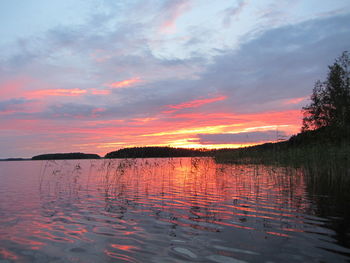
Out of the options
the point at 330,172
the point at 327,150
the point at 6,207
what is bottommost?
the point at 6,207

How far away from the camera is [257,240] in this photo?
7.97 metres

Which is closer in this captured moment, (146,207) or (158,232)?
(158,232)

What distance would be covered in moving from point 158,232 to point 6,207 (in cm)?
999

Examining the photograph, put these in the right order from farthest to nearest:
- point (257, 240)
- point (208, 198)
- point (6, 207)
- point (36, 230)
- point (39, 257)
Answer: point (208, 198), point (6, 207), point (36, 230), point (257, 240), point (39, 257)

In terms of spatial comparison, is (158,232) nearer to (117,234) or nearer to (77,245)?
(117,234)

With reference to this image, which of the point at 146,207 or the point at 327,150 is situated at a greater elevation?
the point at 327,150

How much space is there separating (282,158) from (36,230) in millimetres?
18297

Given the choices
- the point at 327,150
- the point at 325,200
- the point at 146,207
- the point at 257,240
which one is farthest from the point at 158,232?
the point at 327,150

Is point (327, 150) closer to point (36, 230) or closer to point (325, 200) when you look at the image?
point (325, 200)

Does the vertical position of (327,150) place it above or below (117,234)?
above

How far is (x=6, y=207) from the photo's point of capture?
1437 centimetres

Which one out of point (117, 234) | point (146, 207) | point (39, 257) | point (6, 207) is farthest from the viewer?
point (6, 207)

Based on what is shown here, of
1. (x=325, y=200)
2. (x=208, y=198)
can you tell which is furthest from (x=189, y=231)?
(x=325, y=200)

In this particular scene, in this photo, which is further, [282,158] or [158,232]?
[282,158]
